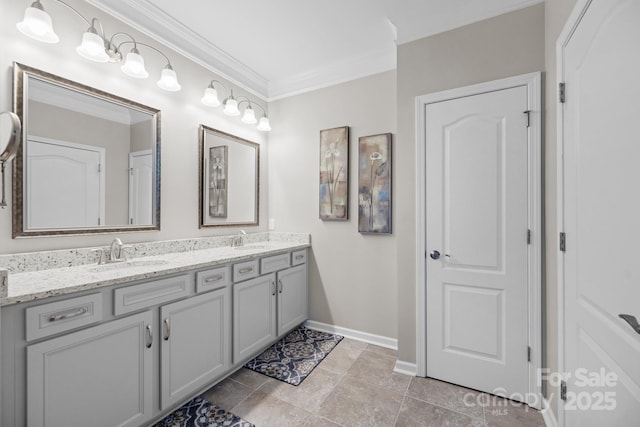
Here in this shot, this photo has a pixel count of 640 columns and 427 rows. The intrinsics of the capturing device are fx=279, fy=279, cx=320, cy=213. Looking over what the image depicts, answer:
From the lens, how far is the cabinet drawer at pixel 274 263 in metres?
2.33

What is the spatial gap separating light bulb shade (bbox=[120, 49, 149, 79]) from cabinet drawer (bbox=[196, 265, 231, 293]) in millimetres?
1383

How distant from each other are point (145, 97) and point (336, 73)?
5.65 feet

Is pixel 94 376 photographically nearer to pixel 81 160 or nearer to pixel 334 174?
pixel 81 160

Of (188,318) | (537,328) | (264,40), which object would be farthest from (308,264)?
(264,40)

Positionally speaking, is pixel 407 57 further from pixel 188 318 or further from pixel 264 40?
pixel 188 318

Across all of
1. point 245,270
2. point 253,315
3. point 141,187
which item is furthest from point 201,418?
point 141,187

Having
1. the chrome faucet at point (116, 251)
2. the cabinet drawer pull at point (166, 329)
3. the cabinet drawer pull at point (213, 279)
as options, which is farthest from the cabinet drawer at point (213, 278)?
the chrome faucet at point (116, 251)

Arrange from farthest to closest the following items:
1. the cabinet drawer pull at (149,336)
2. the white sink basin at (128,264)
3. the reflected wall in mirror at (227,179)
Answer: the reflected wall in mirror at (227,179) < the white sink basin at (128,264) < the cabinet drawer pull at (149,336)

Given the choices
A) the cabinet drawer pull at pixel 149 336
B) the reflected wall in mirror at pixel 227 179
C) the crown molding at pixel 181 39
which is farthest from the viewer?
the reflected wall in mirror at pixel 227 179

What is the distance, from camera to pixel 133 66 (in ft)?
5.99

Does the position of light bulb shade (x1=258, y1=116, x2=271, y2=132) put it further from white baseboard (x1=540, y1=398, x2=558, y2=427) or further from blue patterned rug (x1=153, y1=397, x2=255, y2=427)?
white baseboard (x1=540, y1=398, x2=558, y2=427)

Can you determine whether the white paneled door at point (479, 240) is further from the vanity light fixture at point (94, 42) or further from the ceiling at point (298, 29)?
the vanity light fixture at point (94, 42)

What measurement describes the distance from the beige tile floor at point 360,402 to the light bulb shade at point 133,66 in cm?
220

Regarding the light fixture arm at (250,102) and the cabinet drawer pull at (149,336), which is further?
the light fixture arm at (250,102)
